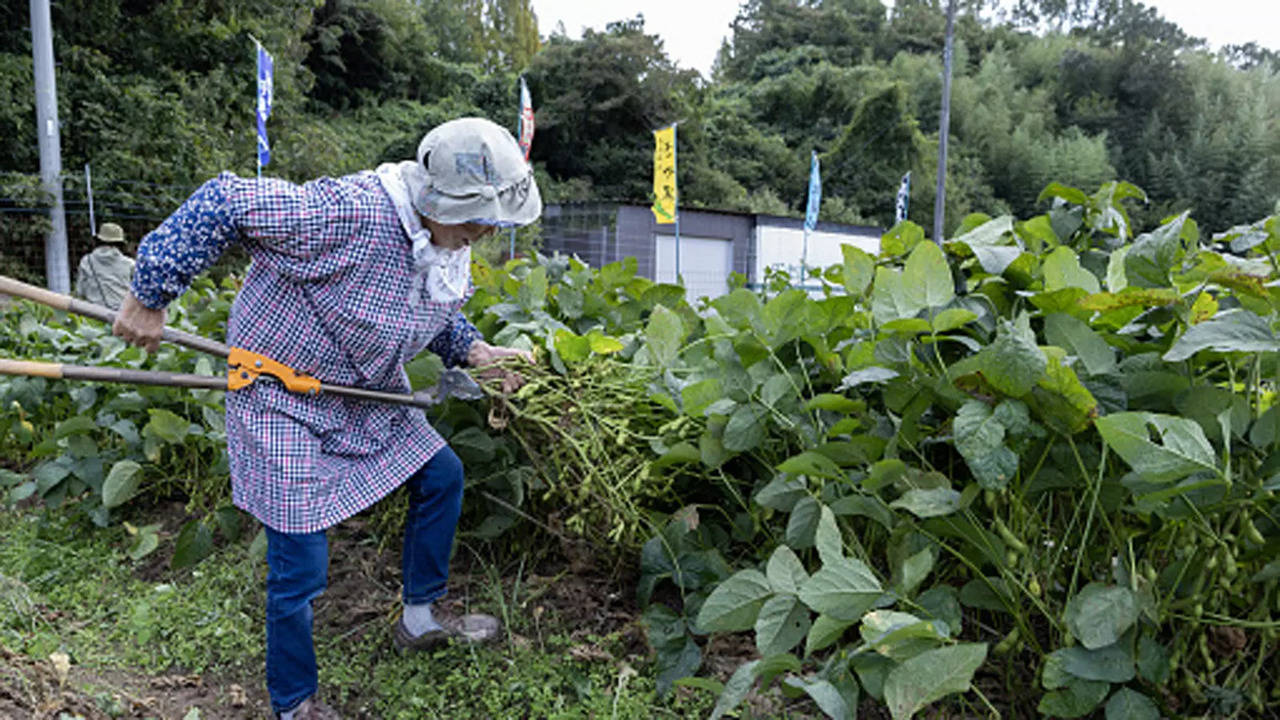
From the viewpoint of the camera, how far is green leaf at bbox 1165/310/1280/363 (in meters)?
1.12

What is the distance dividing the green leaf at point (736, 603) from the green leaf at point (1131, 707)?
50 cm

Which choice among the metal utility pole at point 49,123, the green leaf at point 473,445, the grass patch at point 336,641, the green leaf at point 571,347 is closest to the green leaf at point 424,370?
the green leaf at point 473,445

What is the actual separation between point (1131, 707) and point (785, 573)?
1.66 feet

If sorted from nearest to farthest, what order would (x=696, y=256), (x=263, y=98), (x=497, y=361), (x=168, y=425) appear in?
(x=497, y=361)
(x=168, y=425)
(x=263, y=98)
(x=696, y=256)

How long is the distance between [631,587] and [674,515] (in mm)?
347

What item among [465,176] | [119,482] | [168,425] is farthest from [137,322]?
[119,482]

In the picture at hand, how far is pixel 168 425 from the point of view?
254cm

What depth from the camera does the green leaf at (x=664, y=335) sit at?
1912mm

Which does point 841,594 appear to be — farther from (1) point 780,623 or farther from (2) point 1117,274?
(2) point 1117,274

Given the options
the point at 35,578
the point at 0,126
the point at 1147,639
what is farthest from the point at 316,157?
the point at 1147,639

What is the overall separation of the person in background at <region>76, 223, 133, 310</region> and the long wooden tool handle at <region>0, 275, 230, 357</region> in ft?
13.2

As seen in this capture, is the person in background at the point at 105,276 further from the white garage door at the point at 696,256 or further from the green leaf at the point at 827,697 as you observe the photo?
the white garage door at the point at 696,256

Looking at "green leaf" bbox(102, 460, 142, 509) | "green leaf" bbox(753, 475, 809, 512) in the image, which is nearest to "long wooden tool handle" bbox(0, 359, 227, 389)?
"green leaf" bbox(102, 460, 142, 509)

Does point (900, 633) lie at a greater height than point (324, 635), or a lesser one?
greater
